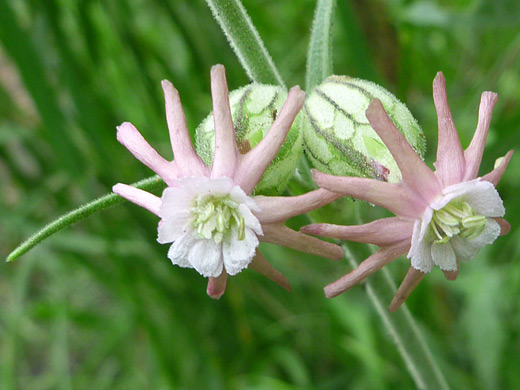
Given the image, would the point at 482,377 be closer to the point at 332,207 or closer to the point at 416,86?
the point at 332,207

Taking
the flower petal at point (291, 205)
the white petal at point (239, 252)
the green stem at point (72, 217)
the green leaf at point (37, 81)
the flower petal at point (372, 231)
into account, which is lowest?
the flower petal at point (372, 231)

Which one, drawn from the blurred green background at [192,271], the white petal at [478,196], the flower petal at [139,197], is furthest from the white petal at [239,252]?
the blurred green background at [192,271]

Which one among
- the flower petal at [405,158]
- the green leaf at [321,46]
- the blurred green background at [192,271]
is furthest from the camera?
the blurred green background at [192,271]

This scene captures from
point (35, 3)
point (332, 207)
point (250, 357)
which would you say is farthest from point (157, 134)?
point (332, 207)

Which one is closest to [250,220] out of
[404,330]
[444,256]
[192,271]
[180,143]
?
[180,143]

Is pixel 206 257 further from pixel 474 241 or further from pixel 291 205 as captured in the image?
pixel 474 241

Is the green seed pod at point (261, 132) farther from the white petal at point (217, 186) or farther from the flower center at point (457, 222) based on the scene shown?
the flower center at point (457, 222)
